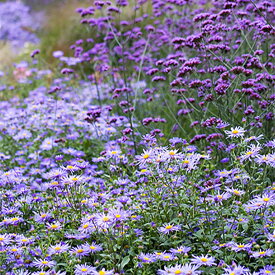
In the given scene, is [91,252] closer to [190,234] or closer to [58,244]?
[58,244]

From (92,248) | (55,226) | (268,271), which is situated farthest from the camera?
(55,226)

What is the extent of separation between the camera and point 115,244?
2.34 meters

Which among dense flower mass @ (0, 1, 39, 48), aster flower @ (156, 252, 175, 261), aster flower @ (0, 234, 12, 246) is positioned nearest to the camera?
aster flower @ (156, 252, 175, 261)

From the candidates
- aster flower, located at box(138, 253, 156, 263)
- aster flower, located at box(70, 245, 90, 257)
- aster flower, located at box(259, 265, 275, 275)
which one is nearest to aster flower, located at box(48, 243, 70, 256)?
aster flower, located at box(70, 245, 90, 257)

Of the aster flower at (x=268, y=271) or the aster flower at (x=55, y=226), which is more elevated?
the aster flower at (x=268, y=271)

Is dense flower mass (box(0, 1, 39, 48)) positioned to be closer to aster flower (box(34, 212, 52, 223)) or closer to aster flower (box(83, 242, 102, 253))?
aster flower (box(34, 212, 52, 223))

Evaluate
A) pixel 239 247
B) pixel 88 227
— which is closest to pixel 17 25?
pixel 88 227

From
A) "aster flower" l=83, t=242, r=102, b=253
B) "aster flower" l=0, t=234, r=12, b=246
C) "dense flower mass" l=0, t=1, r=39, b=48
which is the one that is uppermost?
"aster flower" l=83, t=242, r=102, b=253

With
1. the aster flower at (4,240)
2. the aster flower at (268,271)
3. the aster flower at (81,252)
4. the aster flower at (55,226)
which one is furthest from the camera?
the aster flower at (55,226)

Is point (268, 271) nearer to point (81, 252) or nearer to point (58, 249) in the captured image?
point (81, 252)

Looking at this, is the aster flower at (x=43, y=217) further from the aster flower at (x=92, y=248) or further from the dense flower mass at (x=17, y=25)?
the dense flower mass at (x=17, y=25)

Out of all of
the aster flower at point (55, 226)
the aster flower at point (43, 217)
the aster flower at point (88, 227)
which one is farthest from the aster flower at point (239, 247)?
the aster flower at point (43, 217)

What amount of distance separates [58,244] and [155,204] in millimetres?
580

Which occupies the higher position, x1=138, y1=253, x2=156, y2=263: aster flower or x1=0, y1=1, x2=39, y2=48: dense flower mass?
x1=138, y1=253, x2=156, y2=263: aster flower
